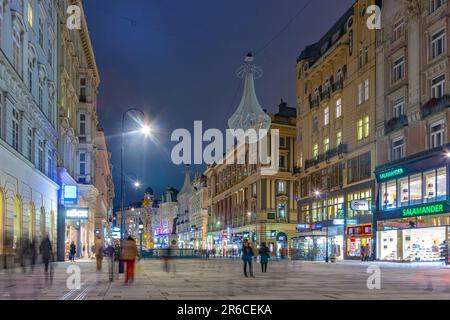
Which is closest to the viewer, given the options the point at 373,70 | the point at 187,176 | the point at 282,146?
the point at 373,70

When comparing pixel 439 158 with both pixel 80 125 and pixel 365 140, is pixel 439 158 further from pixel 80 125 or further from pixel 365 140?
pixel 80 125

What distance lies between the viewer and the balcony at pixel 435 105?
140 ft

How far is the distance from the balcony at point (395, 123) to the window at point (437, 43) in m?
5.80

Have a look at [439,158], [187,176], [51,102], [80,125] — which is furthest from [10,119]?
[187,176]

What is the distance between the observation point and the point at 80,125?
63969 millimetres

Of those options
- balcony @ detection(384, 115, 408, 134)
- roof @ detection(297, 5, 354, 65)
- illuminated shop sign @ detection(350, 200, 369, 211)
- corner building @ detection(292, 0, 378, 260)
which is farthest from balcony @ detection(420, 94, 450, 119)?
roof @ detection(297, 5, 354, 65)

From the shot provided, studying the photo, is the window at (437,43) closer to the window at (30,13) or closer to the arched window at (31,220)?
the window at (30,13)

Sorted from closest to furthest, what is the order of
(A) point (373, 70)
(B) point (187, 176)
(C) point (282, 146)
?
(A) point (373, 70)
(C) point (282, 146)
(B) point (187, 176)

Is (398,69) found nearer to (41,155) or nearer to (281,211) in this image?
(41,155)

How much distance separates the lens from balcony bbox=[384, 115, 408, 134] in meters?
48.7

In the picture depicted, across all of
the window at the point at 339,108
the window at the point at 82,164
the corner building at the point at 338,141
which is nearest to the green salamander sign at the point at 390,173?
the corner building at the point at 338,141

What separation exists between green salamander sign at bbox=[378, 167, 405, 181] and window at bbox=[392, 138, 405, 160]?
1355 mm
